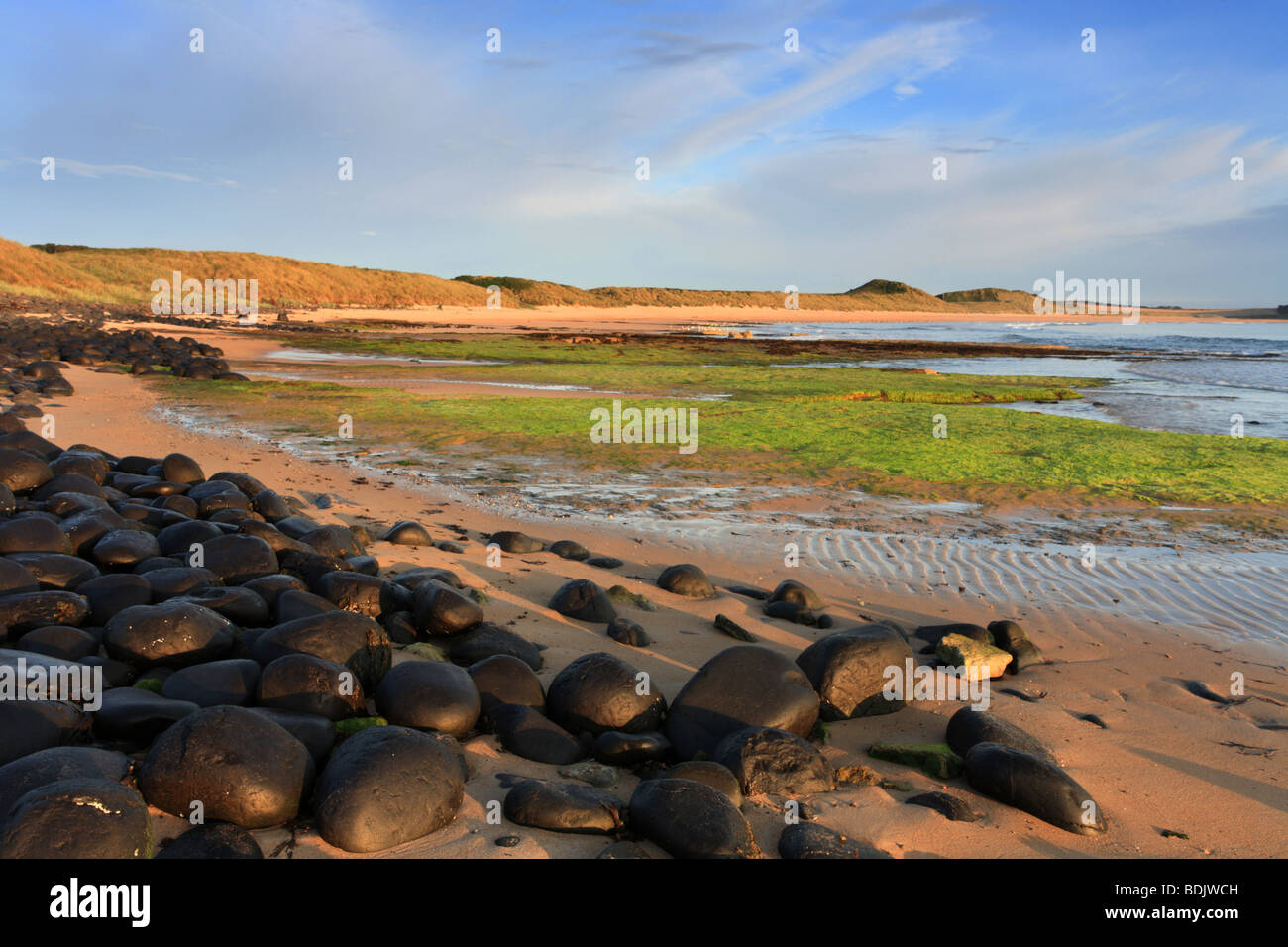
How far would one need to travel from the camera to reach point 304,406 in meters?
17.3

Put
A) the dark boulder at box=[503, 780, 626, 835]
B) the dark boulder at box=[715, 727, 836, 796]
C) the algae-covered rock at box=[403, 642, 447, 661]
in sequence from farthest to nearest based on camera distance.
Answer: the algae-covered rock at box=[403, 642, 447, 661] → the dark boulder at box=[715, 727, 836, 796] → the dark boulder at box=[503, 780, 626, 835]

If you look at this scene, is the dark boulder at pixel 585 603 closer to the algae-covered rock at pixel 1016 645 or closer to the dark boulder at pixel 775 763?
the dark boulder at pixel 775 763

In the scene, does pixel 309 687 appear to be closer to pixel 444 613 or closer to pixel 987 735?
→ pixel 444 613

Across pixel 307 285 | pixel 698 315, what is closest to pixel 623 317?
pixel 698 315

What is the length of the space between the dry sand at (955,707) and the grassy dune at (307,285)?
69143 millimetres

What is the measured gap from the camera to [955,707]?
4879 mm

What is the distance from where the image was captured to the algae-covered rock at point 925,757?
4.07 meters

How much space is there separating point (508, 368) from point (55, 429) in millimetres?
15810

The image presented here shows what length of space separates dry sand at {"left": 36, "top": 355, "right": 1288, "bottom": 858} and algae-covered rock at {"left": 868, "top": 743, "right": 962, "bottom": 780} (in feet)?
0.18

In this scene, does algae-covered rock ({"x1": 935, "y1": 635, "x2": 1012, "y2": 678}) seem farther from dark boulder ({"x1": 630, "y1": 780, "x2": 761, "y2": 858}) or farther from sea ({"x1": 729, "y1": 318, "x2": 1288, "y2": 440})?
sea ({"x1": 729, "y1": 318, "x2": 1288, "y2": 440})

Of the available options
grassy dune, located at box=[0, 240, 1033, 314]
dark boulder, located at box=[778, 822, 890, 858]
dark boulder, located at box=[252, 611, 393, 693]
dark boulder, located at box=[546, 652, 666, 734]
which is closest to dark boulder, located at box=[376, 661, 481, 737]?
dark boulder, located at box=[252, 611, 393, 693]

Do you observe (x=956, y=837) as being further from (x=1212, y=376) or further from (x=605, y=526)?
(x=1212, y=376)

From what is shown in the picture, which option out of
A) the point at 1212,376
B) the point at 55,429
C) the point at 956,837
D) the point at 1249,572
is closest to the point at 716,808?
the point at 956,837

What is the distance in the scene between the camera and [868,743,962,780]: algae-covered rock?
160 inches
